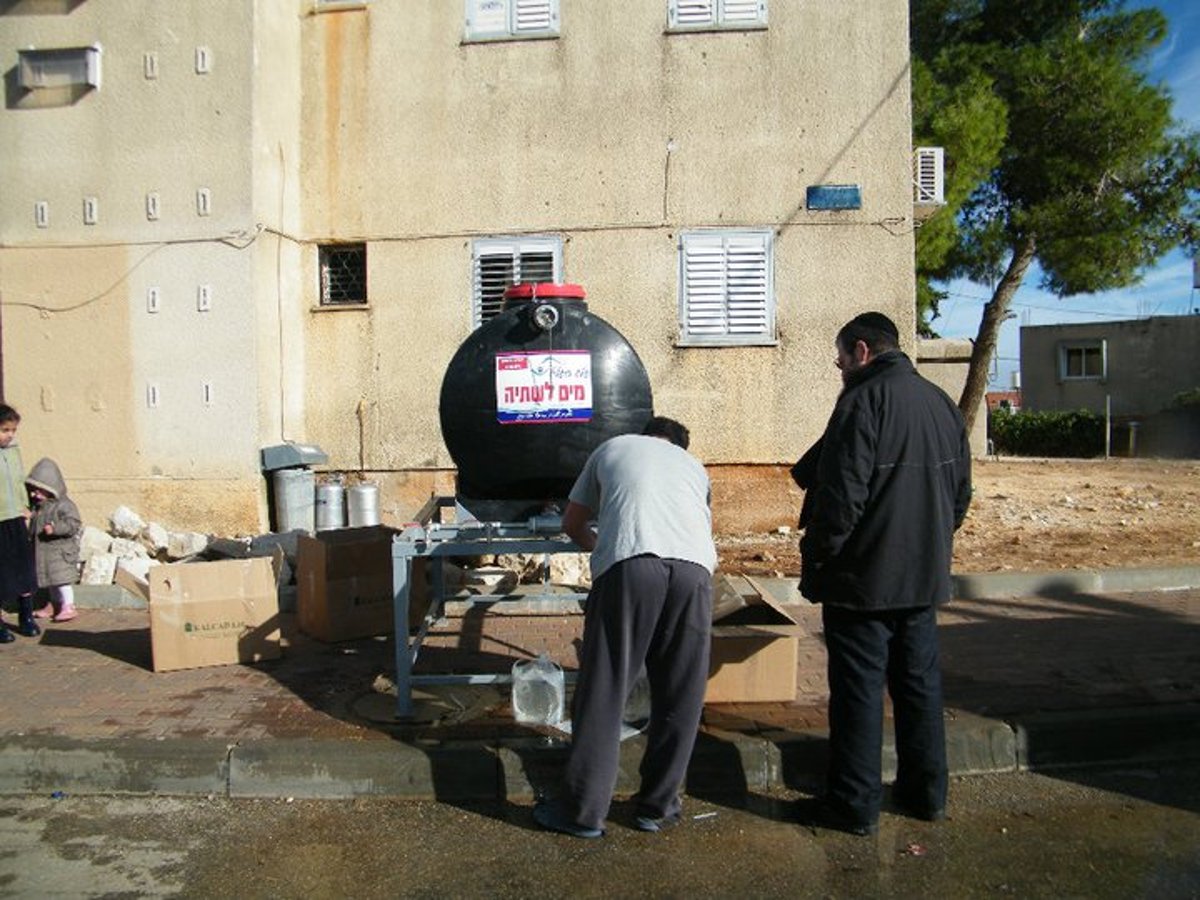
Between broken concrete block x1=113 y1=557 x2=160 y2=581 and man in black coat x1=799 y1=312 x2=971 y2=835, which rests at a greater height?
man in black coat x1=799 y1=312 x2=971 y2=835

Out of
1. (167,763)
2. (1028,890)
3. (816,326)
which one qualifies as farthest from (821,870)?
(816,326)

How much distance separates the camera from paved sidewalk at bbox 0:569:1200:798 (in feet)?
13.3

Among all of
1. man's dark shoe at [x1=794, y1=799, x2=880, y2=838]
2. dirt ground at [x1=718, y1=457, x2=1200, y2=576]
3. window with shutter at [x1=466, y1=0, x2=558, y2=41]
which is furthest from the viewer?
window with shutter at [x1=466, y1=0, x2=558, y2=41]

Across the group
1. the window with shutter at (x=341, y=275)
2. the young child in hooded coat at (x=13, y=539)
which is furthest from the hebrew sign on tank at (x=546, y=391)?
the window with shutter at (x=341, y=275)

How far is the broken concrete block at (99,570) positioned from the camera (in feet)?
25.2

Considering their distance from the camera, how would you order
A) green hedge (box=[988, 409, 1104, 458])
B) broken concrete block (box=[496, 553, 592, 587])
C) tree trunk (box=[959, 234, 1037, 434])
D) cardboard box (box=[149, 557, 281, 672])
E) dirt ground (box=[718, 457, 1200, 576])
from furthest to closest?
green hedge (box=[988, 409, 1104, 458])
tree trunk (box=[959, 234, 1037, 434])
dirt ground (box=[718, 457, 1200, 576])
broken concrete block (box=[496, 553, 592, 587])
cardboard box (box=[149, 557, 281, 672])

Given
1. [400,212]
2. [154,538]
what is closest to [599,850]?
[154,538]

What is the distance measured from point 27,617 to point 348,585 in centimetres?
236

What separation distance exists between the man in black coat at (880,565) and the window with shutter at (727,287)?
560cm

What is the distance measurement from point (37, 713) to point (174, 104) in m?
6.31

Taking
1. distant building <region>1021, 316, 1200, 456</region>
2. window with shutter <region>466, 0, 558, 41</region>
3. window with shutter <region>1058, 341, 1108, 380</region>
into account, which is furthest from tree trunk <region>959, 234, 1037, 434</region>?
window with shutter <region>1058, 341, 1108, 380</region>

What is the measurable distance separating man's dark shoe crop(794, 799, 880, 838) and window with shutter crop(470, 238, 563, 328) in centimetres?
648

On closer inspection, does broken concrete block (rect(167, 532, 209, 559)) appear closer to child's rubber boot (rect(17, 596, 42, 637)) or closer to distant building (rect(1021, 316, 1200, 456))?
child's rubber boot (rect(17, 596, 42, 637))

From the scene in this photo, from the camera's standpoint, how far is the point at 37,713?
15.6ft
